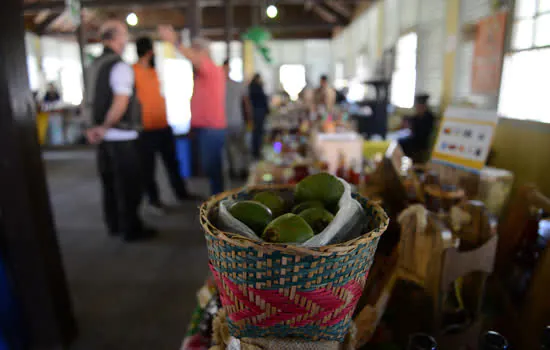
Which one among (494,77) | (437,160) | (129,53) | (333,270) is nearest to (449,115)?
(437,160)

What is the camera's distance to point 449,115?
1.71 m

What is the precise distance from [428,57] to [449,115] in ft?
13.3

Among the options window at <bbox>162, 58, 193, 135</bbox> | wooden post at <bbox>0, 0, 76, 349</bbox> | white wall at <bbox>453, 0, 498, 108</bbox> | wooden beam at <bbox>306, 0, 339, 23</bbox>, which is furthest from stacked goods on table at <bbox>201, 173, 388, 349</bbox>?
wooden beam at <bbox>306, 0, 339, 23</bbox>

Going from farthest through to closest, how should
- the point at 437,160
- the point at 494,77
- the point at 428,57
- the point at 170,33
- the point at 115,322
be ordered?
the point at 428,57 < the point at 494,77 < the point at 170,33 < the point at 115,322 < the point at 437,160

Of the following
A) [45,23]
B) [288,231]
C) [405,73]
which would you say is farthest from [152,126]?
[45,23]

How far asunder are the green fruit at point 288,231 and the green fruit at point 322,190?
171 mm

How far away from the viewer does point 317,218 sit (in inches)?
27.9

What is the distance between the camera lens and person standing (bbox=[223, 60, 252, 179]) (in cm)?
448

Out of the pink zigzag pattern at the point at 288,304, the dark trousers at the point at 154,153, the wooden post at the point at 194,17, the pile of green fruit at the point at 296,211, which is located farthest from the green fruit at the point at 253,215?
the wooden post at the point at 194,17

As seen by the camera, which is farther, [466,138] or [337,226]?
[466,138]

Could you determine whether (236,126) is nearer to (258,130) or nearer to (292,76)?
(258,130)

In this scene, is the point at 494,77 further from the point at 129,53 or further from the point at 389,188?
the point at 129,53

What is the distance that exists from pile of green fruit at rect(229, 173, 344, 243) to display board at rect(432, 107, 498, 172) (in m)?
0.94

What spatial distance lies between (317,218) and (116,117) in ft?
7.65
